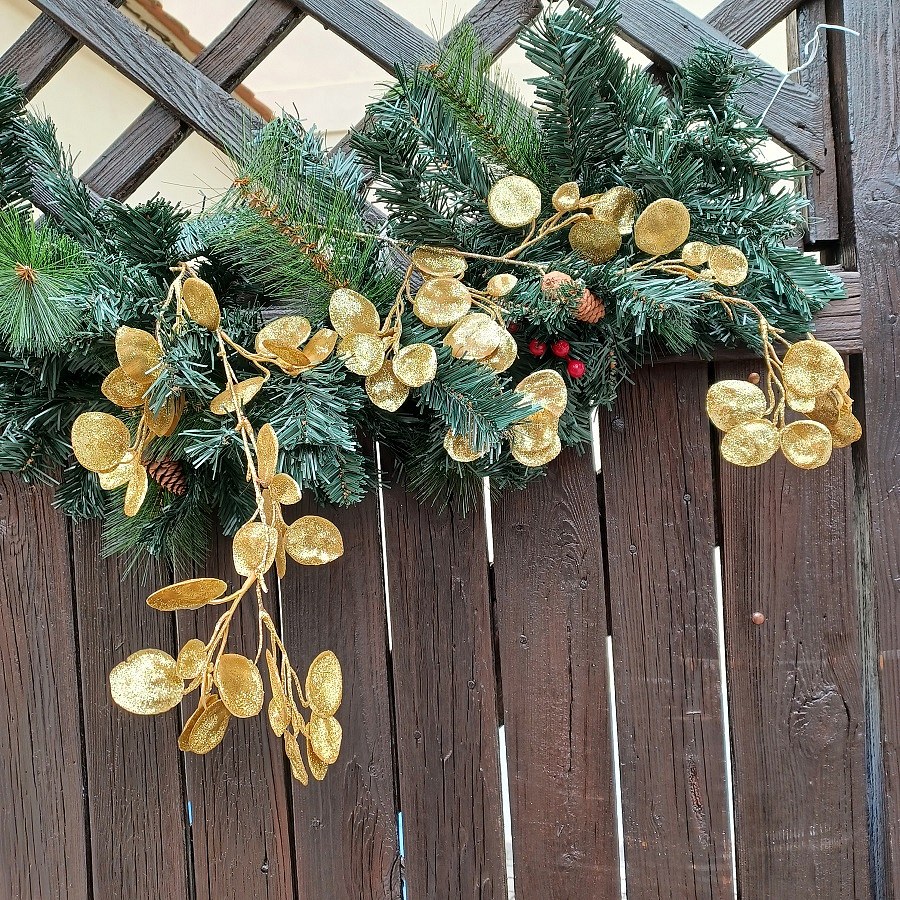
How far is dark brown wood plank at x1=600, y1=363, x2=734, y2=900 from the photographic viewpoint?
28.4 inches

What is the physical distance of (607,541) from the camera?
0.73 meters

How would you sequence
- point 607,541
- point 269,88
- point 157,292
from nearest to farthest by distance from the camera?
point 157,292 < point 607,541 < point 269,88

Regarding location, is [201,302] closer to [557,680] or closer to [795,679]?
[557,680]

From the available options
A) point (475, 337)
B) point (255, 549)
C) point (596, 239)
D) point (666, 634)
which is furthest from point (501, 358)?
point (666, 634)

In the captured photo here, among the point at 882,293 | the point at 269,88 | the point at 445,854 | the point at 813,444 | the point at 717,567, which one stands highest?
the point at 269,88

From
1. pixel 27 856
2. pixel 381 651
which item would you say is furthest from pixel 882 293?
pixel 27 856

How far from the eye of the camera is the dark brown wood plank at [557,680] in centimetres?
73

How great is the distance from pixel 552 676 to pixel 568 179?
18.9 inches

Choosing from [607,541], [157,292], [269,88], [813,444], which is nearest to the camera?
[813,444]

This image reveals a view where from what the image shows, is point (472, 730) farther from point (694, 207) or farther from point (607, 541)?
point (694, 207)

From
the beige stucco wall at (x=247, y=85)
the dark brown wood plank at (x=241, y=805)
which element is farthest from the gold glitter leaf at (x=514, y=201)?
the beige stucco wall at (x=247, y=85)

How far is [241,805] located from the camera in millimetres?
763

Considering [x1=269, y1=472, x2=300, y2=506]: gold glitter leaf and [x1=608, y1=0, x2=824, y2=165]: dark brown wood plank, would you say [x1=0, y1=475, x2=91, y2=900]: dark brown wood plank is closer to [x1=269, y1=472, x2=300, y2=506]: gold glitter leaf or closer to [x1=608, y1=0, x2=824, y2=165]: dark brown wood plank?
[x1=269, y1=472, x2=300, y2=506]: gold glitter leaf

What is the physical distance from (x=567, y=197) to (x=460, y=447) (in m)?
0.23
